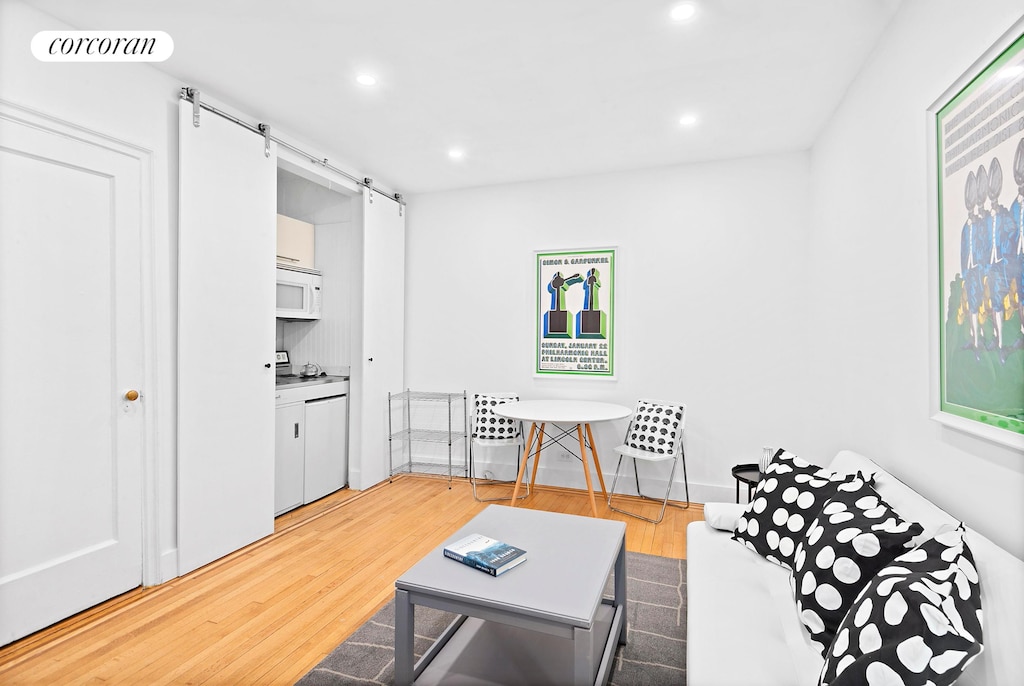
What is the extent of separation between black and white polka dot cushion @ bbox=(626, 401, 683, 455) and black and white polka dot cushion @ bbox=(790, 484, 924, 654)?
6.50 ft

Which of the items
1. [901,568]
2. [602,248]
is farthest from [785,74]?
[901,568]

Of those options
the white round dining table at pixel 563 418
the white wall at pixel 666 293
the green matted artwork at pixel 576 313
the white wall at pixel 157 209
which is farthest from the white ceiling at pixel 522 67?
the white round dining table at pixel 563 418

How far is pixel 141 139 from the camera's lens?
2.46 meters

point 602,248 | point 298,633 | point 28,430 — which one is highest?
point 602,248

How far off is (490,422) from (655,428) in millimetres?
1298

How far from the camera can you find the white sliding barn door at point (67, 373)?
2.01 meters

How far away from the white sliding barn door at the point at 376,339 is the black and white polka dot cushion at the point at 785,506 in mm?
2937

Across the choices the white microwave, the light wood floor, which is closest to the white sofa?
the light wood floor

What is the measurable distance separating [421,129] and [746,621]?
3.13 meters

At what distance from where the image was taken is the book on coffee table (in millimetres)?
1690

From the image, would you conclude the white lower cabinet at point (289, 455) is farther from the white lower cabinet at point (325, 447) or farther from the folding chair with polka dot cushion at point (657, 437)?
the folding chair with polka dot cushion at point (657, 437)

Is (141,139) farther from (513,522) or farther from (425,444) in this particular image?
(425,444)

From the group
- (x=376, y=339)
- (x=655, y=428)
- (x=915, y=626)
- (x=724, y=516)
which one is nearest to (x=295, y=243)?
(x=376, y=339)

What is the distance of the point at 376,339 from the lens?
424 centimetres
